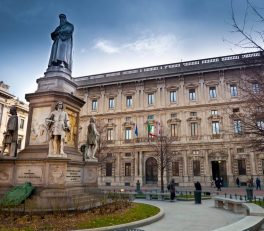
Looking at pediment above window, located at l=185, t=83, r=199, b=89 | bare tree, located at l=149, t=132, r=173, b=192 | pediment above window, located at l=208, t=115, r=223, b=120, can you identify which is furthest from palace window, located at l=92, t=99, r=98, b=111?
pediment above window, located at l=208, t=115, r=223, b=120

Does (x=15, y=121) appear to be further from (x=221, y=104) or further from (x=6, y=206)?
(x=221, y=104)

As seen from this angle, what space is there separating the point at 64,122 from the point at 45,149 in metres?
1.57

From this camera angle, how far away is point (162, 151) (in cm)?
2789

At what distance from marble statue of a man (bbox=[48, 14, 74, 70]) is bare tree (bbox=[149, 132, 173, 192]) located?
55.9 feet

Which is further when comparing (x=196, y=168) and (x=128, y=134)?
(x=128, y=134)

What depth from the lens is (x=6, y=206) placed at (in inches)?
321

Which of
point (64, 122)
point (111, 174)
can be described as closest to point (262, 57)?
point (64, 122)

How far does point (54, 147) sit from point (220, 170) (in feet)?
96.1

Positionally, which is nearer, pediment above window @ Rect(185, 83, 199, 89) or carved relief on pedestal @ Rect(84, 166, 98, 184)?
carved relief on pedestal @ Rect(84, 166, 98, 184)

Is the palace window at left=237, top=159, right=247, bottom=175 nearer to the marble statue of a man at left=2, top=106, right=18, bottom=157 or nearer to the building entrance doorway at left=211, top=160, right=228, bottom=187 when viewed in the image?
the building entrance doorway at left=211, top=160, right=228, bottom=187

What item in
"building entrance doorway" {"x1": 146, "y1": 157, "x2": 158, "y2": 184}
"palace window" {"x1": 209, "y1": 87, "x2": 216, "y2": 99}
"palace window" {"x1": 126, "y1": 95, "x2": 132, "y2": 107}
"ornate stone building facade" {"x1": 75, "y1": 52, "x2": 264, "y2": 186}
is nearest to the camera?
"ornate stone building facade" {"x1": 75, "y1": 52, "x2": 264, "y2": 186}

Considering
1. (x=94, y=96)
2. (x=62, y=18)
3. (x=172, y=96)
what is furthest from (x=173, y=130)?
(x=62, y=18)

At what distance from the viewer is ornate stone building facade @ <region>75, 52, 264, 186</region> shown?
111ft

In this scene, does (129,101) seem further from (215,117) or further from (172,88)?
(215,117)
